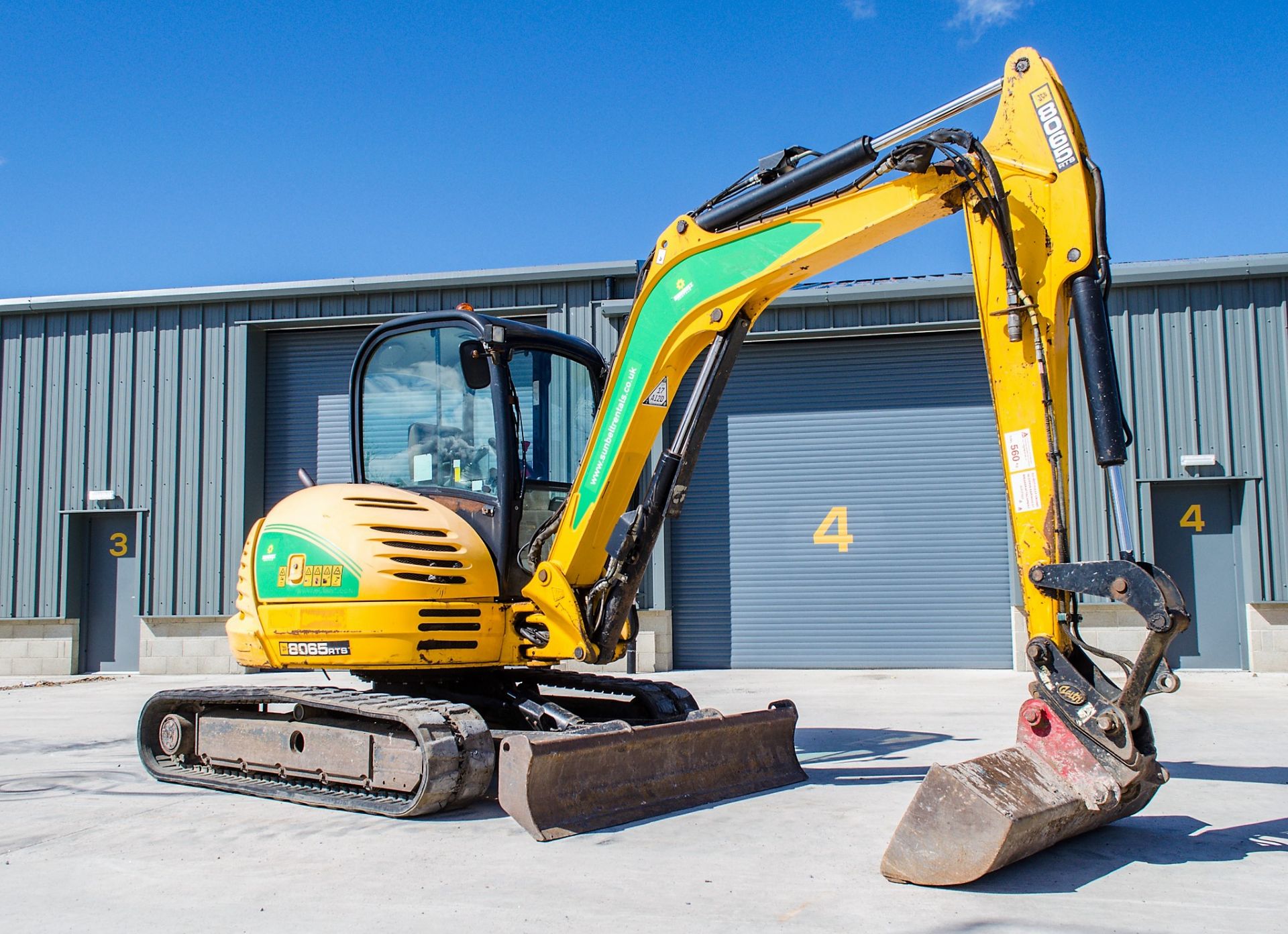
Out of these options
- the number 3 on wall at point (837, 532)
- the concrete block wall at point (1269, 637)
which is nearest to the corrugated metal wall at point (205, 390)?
the concrete block wall at point (1269, 637)

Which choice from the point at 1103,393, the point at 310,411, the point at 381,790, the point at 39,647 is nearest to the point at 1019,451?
the point at 1103,393

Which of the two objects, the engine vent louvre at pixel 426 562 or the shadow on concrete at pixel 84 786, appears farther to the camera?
the shadow on concrete at pixel 84 786

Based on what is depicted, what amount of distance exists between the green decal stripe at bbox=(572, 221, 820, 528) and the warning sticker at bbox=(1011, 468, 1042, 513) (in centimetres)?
199

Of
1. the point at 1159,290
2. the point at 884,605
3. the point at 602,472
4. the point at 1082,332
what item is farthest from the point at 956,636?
the point at 1082,332

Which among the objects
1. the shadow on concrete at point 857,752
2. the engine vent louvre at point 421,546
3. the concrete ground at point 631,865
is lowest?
the shadow on concrete at point 857,752

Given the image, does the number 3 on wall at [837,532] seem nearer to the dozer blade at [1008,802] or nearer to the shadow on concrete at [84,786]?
the shadow on concrete at [84,786]

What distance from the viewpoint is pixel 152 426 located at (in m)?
16.1

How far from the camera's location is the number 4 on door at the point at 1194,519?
14.0m

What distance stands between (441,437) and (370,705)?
1822 millimetres

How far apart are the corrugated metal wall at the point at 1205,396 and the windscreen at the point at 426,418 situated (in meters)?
9.46

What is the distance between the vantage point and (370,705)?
601 centimetres

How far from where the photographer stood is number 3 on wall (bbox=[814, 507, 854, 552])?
49.8 feet

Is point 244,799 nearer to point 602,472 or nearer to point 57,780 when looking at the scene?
point 57,780

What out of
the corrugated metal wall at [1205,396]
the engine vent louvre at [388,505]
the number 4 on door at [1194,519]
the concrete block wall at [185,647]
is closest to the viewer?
the engine vent louvre at [388,505]
